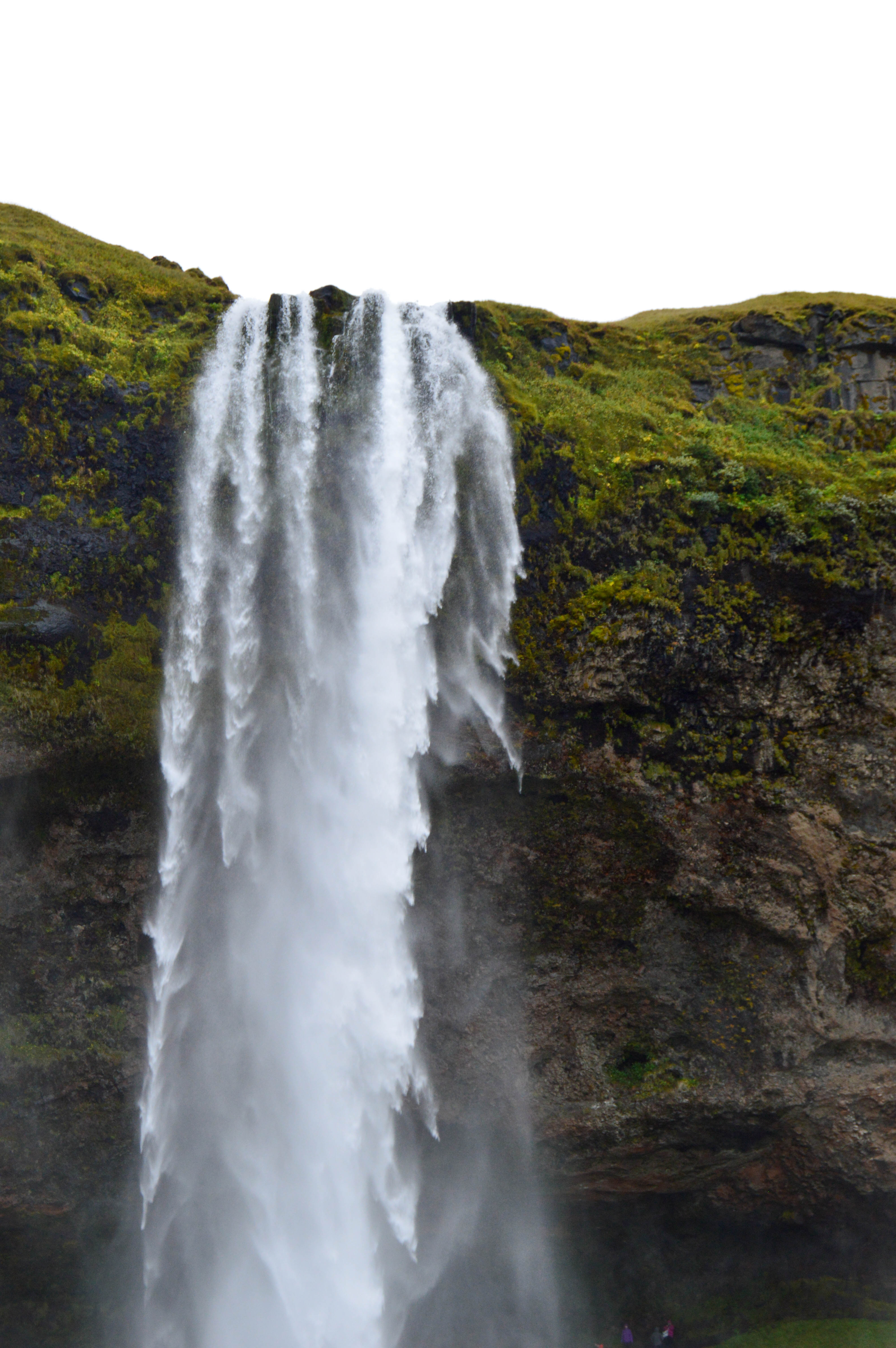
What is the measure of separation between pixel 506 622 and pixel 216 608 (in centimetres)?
457

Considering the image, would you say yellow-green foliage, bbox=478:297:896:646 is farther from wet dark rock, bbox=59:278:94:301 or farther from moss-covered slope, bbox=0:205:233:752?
wet dark rock, bbox=59:278:94:301

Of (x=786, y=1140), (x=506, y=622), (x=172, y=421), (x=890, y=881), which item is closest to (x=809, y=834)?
(x=890, y=881)

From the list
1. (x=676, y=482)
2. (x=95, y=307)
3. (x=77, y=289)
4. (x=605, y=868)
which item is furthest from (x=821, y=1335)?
(x=77, y=289)

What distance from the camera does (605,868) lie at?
12.0 m

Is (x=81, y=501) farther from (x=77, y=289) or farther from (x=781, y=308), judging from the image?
(x=781, y=308)

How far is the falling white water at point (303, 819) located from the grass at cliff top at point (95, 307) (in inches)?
64.8

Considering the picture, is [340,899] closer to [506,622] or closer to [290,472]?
[506,622]

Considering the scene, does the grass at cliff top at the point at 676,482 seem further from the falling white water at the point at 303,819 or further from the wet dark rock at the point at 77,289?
the wet dark rock at the point at 77,289

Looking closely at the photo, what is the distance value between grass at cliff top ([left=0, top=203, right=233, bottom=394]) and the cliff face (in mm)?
125

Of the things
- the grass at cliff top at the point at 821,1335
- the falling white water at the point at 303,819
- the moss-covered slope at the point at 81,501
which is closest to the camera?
the falling white water at the point at 303,819

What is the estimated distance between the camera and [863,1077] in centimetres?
1126

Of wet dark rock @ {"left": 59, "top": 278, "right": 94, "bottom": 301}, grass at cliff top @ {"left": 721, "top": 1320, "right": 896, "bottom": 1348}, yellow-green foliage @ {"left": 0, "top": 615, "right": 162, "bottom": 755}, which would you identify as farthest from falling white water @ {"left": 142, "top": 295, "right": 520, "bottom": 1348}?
A: grass at cliff top @ {"left": 721, "top": 1320, "right": 896, "bottom": 1348}

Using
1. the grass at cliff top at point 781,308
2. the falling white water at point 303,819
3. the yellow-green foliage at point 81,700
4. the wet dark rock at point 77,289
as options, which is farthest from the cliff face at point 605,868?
the grass at cliff top at point 781,308

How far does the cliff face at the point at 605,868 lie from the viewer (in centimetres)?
1143
